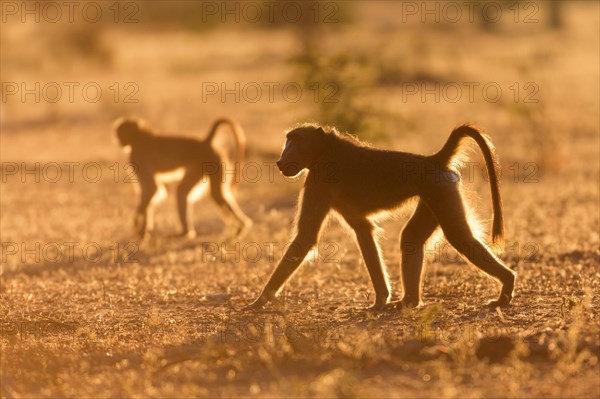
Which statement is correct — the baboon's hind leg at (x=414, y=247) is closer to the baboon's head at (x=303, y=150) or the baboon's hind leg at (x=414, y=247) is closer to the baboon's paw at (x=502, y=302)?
the baboon's paw at (x=502, y=302)

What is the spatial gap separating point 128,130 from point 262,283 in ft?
12.8

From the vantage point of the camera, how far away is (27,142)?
20172 millimetres

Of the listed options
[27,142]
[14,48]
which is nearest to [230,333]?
[27,142]

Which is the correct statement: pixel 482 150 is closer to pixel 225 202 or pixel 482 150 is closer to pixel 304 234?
pixel 304 234

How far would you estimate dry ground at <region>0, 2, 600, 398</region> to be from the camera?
6.19 meters

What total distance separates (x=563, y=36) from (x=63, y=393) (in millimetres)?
36395

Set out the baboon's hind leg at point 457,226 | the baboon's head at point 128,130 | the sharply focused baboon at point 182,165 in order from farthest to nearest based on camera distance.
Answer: the baboon's head at point 128,130 < the sharply focused baboon at point 182,165 < the baboon's hind leg at point 457,226

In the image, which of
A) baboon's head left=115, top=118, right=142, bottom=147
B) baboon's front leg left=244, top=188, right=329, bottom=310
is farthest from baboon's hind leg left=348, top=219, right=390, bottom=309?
baboon's head left=115, top=118, right=142, bottom=147

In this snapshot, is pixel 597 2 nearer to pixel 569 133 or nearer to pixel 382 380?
pixel 569 133

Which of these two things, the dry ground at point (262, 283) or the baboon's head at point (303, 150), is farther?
the baboon's head at point (303, 150)

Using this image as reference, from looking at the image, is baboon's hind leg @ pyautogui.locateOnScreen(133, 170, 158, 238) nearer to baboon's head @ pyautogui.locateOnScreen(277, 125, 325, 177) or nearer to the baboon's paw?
baboon's head @ pyautogui.locateOnScreen(277, 125, 325, 177)

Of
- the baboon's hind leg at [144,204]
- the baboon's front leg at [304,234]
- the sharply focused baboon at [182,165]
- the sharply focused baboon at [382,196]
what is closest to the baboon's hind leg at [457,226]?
the sharply focused baboon at [382,196]

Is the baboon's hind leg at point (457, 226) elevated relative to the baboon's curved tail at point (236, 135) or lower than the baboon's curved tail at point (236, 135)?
lower

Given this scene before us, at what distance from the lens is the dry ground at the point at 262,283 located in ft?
20.3
